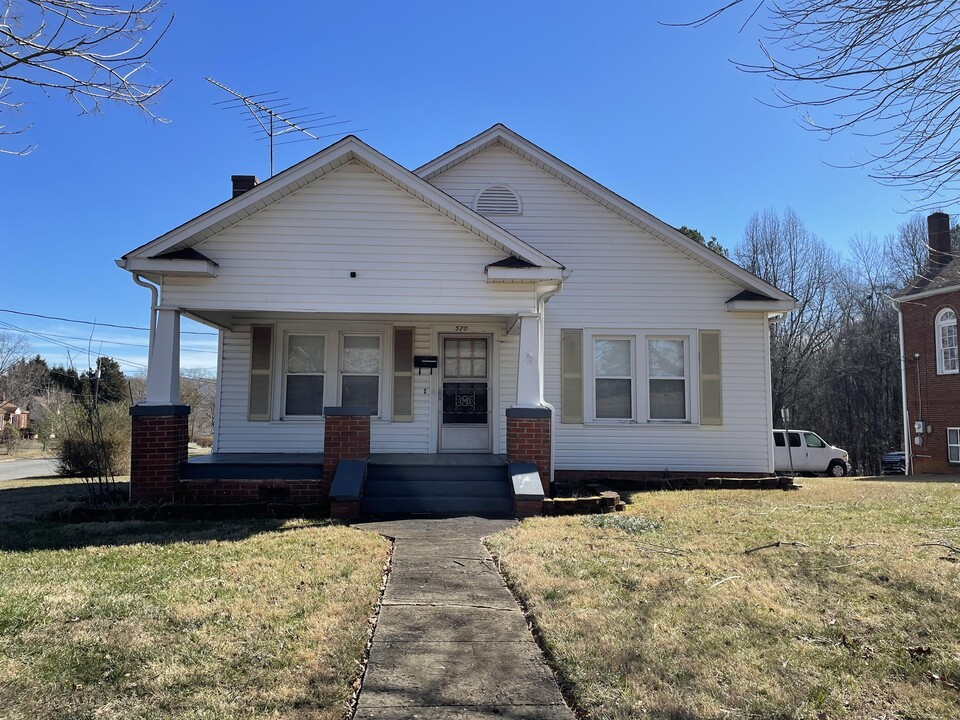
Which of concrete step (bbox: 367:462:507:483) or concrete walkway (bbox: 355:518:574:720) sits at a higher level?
concrete step (bbox: 367:462:507:483)

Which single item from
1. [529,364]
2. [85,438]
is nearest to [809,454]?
[529,364]

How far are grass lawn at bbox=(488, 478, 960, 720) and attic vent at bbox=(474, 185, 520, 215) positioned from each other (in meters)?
6.62

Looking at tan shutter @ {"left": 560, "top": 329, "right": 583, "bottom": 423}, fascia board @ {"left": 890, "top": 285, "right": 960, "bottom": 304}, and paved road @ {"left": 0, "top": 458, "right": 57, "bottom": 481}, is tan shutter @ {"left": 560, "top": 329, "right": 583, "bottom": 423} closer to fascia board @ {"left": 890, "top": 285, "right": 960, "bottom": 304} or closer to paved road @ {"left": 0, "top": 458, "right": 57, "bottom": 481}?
paved road @ {"left": 0, "top": 458, "right": 57, "bottom": 481}

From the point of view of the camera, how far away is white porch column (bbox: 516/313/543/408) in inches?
361

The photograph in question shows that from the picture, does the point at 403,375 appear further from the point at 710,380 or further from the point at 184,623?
the point at 184,623

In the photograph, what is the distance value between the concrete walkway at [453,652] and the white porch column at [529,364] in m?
3.44

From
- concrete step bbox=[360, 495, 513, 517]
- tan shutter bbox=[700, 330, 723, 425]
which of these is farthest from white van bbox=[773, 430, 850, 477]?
concrete step bbox=[360, 495, 513, 517]

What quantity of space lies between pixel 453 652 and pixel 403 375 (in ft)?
24.9

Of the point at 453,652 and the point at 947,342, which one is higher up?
the point at 947,342

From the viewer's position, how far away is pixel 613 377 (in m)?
11.8

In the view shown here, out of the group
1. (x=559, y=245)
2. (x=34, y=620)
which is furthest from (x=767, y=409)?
(x=34, y=620)

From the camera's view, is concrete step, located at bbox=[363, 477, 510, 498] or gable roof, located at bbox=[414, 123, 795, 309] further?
gable roof, located at bbox=[414, 123, 795, 309]

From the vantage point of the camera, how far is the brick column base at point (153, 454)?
8.43 m

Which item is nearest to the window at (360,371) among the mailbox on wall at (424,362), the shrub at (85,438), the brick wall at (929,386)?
the mailbox on wall at (424,362)
